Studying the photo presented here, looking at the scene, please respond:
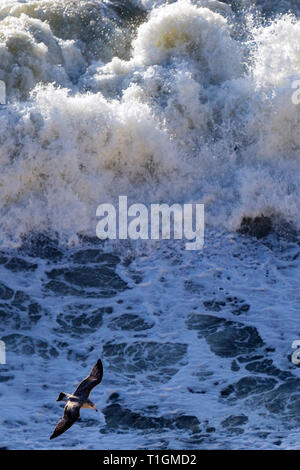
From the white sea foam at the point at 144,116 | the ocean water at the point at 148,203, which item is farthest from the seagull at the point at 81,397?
the white sea foam at the point at 144,116

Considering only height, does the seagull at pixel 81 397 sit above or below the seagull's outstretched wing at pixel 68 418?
above

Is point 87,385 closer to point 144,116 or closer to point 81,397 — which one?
point 81,397

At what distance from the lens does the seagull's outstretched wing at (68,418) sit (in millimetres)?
5449

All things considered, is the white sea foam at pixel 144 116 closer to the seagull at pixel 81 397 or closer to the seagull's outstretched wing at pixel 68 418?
the seagull at pixel 81 397

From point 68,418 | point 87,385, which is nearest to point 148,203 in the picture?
point 87,385

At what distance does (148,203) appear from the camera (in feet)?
30.5

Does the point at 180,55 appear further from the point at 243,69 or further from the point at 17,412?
the point at 17,412

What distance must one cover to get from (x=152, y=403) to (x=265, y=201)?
3.30 m

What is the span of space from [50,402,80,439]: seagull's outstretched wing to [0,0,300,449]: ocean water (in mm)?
466

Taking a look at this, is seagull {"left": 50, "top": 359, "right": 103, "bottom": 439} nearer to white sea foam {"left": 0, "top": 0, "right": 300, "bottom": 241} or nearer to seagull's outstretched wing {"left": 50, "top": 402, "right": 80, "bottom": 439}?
seagull's outstretched wing {"left": 50, "top": 402, "right": 80, "bottom": 439}

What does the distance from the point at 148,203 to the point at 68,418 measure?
13.3ft

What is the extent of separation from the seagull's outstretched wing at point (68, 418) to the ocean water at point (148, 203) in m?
0.47

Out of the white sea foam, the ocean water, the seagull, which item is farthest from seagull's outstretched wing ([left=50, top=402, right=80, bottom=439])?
the white sea foam

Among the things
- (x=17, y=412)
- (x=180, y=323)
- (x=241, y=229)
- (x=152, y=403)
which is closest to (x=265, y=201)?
(x=241, y=229)
